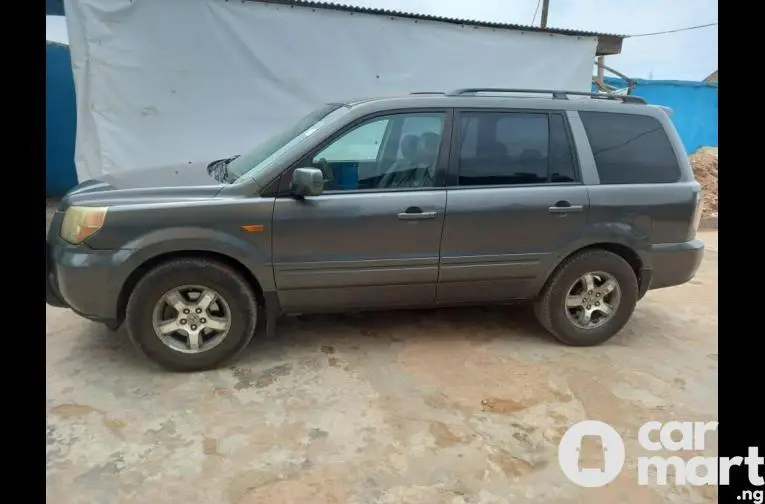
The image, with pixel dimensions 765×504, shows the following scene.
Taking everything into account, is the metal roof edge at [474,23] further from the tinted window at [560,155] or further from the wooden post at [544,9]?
the wooden post at [544,9]

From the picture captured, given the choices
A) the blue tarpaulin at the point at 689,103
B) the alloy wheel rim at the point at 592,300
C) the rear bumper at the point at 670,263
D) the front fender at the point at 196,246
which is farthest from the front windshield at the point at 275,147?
the blue tarpaulin at the point at 689,103

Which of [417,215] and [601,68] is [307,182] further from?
[601,68]

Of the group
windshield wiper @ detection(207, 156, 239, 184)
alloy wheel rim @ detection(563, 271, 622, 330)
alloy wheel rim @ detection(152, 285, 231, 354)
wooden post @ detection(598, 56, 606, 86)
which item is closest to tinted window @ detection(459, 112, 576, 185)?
alloy wheel rim @ detection(563, 271, 622, 330)

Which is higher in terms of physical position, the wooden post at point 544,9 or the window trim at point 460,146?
the wooden post at point 544,9

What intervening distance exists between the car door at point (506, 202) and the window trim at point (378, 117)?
0.06 metres

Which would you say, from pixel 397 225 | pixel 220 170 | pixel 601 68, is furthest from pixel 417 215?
pixel 601 68

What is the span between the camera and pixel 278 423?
2.97 meters

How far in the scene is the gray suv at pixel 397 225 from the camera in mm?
3285

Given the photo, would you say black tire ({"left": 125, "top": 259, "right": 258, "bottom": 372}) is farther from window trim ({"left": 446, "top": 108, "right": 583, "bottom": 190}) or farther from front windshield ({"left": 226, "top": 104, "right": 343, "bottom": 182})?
window trim ({"left": 446, "top": 108, "right": 583, "bottom": 190})

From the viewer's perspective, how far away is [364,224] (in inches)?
137

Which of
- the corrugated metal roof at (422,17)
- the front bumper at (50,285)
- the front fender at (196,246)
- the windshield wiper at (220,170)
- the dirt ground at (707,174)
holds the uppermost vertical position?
the corrugated metal roof at (422,17)

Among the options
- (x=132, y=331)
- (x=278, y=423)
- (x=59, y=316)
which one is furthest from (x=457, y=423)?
(x=59, y=316)

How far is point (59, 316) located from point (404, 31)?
543cm

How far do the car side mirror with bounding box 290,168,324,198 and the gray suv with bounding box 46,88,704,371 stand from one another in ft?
0.04
